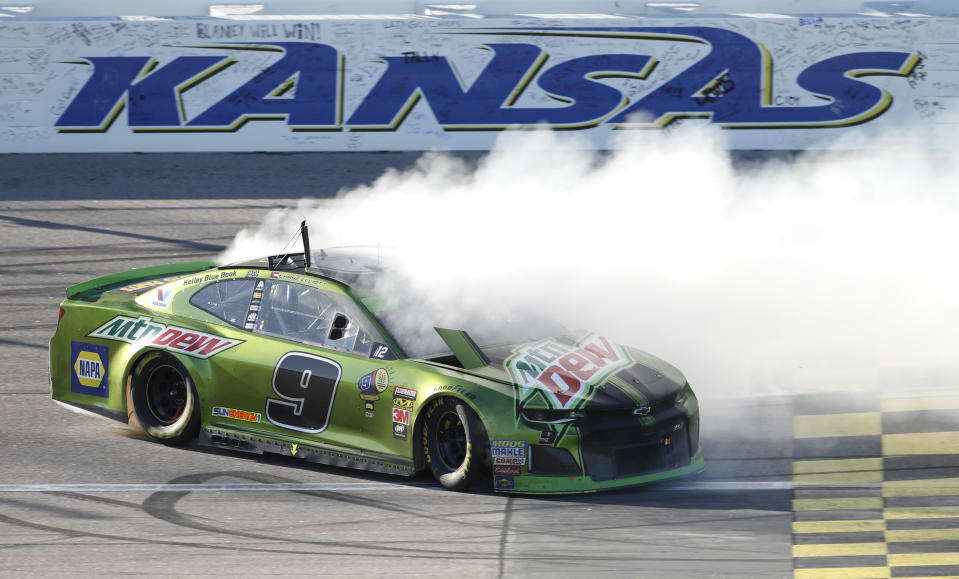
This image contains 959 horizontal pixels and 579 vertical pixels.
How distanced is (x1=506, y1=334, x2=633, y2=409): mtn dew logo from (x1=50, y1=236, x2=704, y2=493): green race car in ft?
0.04

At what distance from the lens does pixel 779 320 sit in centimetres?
1095

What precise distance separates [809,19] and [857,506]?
12.1 m

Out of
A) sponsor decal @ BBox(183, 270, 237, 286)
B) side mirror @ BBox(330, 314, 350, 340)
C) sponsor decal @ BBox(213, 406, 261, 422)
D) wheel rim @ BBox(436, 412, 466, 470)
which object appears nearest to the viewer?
wheel rim @ BBox(436, 412, 466, 470)

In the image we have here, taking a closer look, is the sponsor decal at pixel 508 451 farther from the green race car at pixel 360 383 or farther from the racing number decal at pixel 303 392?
the racing number decal at pixel 303 392

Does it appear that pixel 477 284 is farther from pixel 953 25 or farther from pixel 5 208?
pixel 953 25

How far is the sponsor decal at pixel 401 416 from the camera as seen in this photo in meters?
6.98

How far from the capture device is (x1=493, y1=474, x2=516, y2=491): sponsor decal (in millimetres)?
6762

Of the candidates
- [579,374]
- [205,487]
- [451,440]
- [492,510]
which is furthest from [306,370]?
[579,374]

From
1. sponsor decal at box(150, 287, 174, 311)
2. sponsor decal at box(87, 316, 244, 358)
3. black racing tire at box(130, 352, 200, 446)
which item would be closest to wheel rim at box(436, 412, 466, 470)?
sponsor decal at box(87, 316, 244, 358)

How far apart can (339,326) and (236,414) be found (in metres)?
0.88

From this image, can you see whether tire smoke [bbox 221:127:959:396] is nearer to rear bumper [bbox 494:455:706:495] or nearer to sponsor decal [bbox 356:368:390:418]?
sponsor decal [bbox 356:368:390:418]

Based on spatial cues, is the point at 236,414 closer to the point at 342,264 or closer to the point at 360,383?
the point at 360,383

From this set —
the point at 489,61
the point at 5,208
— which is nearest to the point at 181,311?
the point at 5,208

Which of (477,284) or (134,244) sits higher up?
(134,244)
